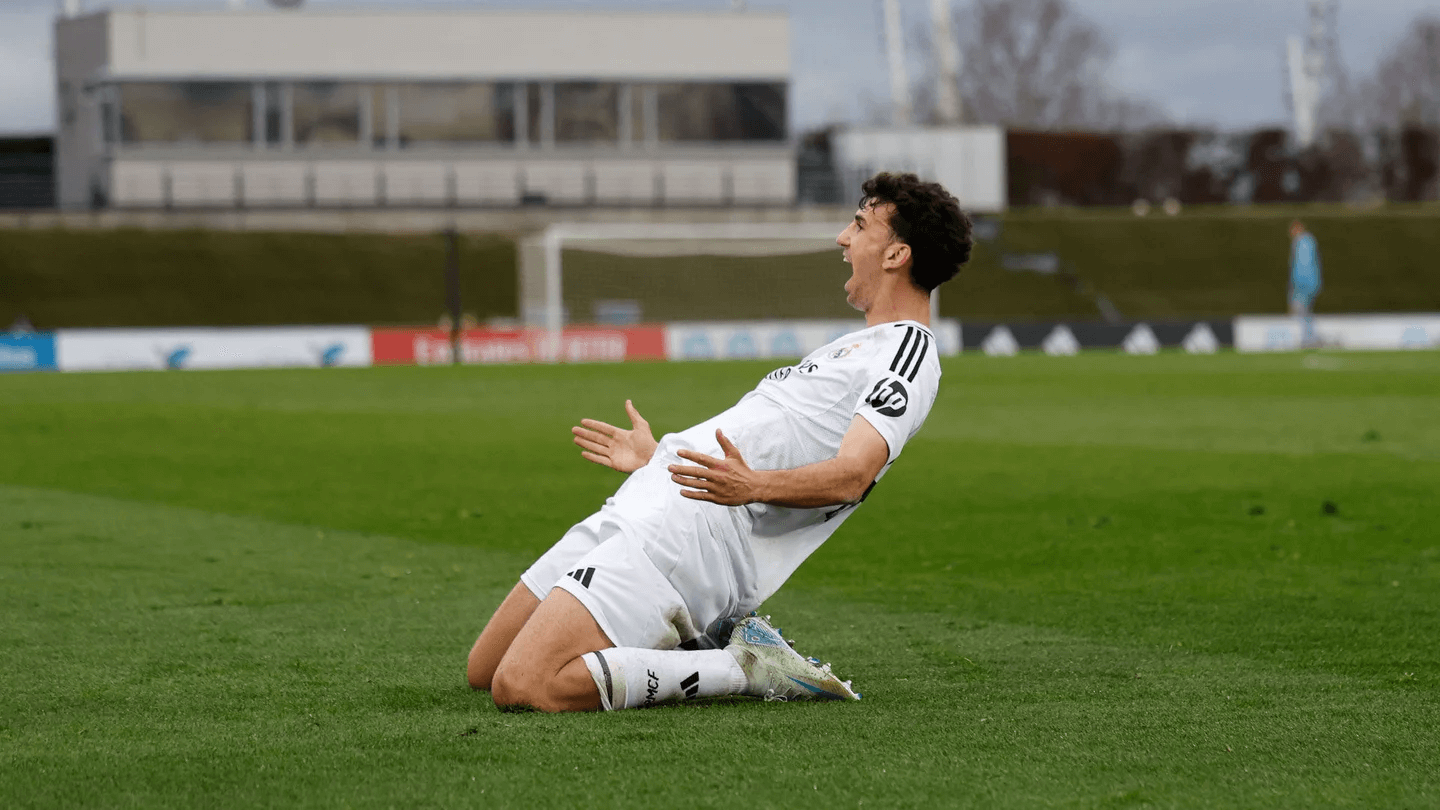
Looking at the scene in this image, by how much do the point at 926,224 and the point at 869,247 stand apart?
188 mm

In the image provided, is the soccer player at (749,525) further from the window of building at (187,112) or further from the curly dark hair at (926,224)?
the window of building at (187,112)

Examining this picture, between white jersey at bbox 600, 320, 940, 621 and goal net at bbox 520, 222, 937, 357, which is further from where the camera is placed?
goal net at bbox 520, 222, 937, 357

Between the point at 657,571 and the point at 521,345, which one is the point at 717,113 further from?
the point at 657,571

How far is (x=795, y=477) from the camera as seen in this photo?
4.82 m

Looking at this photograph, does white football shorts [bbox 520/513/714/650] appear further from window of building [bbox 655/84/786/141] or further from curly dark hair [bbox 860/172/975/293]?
window of building [bbox 655/84/786/141]

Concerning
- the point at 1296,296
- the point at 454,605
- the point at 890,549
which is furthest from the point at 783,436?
the point at 1296,296

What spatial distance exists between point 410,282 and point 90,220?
792cm

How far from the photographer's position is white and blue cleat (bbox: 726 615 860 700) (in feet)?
17.2

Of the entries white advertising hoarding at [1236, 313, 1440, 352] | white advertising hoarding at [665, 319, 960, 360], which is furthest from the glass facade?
white advertising hoarding at [1236, 313, 1440, 352]

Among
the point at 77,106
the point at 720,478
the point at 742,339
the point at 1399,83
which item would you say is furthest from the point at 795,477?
the point at 1399,83

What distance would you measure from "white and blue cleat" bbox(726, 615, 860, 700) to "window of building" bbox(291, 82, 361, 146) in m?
43.2

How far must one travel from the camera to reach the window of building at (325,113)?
46.5 metres

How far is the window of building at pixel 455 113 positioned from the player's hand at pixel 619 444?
140ft

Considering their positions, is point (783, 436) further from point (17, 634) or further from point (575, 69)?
point (575, 69)
